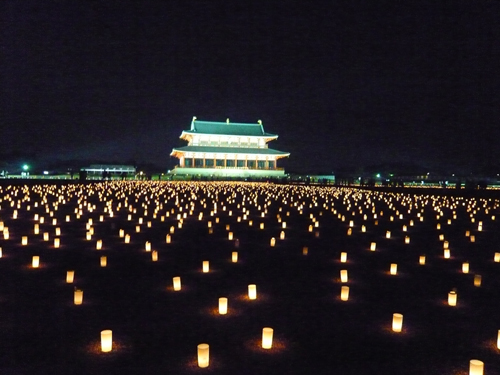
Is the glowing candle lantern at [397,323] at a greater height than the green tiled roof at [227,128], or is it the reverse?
the green tiled roof at [227,128]

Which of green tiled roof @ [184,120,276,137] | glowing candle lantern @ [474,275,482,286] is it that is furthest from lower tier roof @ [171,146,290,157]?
glowing candle lantern @ [474,275,482,286]

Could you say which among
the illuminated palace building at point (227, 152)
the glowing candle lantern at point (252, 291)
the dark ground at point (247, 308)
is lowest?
the dark ground at point (247, 308)

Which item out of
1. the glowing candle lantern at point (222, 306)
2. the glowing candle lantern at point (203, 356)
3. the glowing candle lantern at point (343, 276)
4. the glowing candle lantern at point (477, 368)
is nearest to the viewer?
the glowing candle lantern at point (477, 368)

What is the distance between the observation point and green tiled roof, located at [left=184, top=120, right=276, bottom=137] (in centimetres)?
5978

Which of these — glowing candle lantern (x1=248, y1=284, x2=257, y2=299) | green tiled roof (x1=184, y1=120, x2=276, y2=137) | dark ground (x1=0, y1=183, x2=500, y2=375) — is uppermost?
green tiled roof (x1=184, y1=120, x2=276, y2=137)

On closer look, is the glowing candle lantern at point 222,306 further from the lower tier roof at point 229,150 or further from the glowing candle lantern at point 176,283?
the lower tier roof at point 229,150

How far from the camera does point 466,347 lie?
14.0 feet

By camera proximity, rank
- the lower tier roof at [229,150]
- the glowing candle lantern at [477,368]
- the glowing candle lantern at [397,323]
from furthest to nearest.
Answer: the lower tier roof at [229,150] < the glowing candle lantern at [397,323] < the glowing candle lantern at [477,368]

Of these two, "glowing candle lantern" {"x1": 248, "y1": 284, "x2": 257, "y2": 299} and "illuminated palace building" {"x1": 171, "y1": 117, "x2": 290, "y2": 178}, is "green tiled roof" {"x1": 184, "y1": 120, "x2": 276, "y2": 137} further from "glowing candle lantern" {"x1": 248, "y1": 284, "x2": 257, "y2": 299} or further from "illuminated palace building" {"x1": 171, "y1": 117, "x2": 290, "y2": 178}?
"glowing candle lantern" {"x1": 248, "y1": 284, "x2": 257, "y2": 299}

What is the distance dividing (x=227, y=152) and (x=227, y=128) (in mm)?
6645

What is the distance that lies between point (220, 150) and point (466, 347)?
52352mm

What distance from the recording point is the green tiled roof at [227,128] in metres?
59.8

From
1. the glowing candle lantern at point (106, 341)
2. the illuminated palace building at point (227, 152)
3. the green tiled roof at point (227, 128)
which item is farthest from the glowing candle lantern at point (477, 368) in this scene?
the green tiled roof at point (227, 128)

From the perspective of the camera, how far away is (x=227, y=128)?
61.4m
